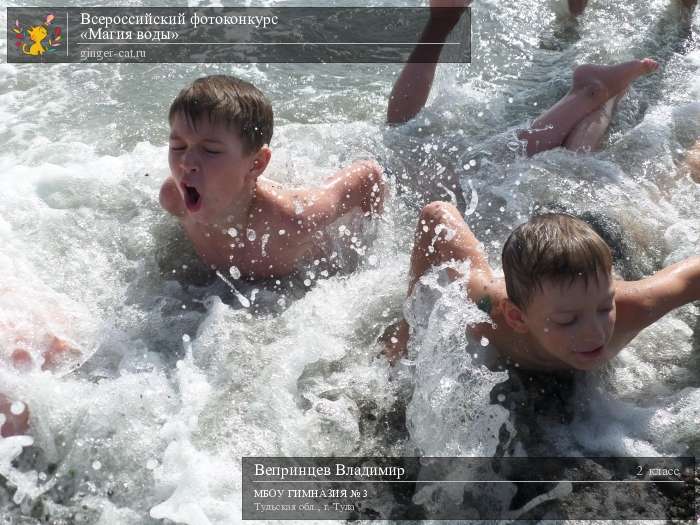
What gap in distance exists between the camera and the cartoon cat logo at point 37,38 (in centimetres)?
534

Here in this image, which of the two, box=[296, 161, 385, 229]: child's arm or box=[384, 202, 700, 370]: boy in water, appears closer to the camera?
box=[384, 202, 700, 370]: boy in water

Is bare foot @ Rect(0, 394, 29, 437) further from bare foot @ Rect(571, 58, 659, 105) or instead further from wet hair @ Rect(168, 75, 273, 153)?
bare foot @ Rect(571, 58, 659, 105)

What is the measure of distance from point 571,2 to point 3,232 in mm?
4047

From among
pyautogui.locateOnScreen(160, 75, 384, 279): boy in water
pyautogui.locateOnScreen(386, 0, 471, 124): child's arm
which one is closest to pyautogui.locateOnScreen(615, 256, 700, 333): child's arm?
pyautogui.locateOnScreen(160, 75, 384, 279): boy in water

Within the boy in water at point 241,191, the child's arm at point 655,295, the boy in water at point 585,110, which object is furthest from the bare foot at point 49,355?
the boy in water at point 585,110

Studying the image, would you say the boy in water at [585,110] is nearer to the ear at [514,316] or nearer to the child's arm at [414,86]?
the child's arm at [414,86]

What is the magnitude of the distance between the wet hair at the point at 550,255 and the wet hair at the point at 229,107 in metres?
1.24

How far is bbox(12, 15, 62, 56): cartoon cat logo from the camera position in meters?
5.34

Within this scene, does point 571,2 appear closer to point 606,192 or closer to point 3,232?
point 606,192

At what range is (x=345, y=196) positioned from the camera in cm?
383

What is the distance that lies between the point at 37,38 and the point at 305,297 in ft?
10.1

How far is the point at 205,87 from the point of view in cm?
343

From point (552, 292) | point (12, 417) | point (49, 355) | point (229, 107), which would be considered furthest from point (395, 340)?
point (12, 417)

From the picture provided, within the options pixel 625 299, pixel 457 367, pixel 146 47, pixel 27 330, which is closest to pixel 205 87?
pixel 27 330
